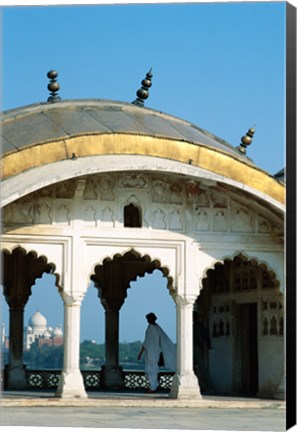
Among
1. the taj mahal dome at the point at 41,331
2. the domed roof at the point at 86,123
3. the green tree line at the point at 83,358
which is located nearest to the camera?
the domed roof at the point at 86,123

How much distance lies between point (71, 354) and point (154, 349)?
2.20 m

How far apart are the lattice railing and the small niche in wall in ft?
13.6

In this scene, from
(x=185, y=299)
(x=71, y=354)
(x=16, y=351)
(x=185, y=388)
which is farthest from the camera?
(x=16, y=351)

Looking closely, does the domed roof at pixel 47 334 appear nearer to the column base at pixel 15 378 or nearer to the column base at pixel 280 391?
the column base at pixel 15 378

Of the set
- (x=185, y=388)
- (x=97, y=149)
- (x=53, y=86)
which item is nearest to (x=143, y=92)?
(x=53, y=86)

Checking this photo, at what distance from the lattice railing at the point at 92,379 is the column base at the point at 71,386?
14.0ft

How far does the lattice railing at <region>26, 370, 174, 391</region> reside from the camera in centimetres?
2028

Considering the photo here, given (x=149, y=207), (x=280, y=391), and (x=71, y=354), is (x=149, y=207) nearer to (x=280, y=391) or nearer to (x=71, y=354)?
(x=71, y=354)

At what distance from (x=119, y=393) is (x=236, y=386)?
181 cm

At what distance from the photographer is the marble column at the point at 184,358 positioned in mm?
16297

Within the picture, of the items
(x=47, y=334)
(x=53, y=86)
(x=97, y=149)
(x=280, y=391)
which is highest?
(x=53, y=86)

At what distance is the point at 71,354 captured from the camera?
15906mm

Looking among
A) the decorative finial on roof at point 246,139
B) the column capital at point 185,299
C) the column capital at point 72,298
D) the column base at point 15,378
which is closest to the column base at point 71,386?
the column capital at point 72,298

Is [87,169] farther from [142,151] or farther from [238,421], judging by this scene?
[238,421]
